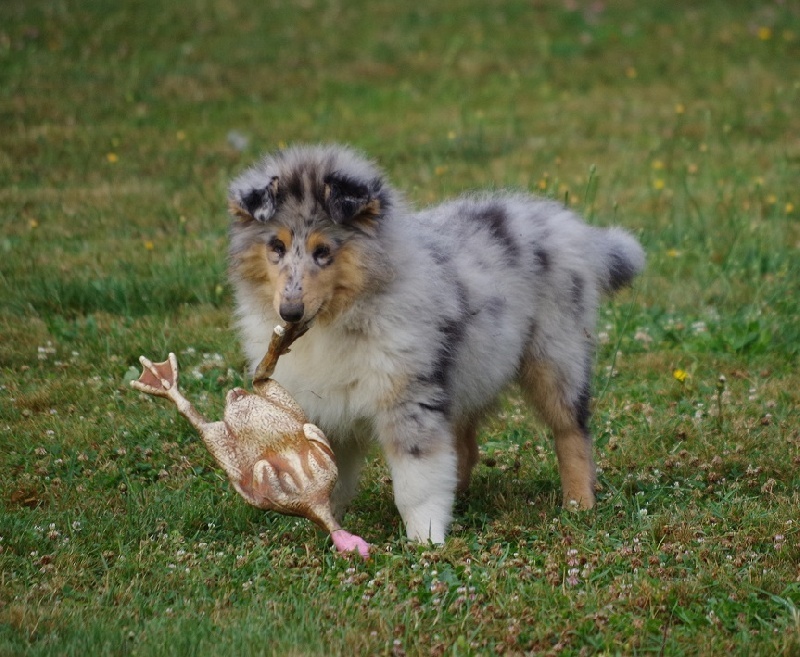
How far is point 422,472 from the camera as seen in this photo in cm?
491

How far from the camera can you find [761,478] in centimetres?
578

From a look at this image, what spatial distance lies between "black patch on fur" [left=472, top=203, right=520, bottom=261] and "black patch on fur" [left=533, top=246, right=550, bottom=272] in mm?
118

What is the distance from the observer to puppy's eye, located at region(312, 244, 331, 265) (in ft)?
15.6

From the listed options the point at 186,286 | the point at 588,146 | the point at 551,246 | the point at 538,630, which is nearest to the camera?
the point at 538,630

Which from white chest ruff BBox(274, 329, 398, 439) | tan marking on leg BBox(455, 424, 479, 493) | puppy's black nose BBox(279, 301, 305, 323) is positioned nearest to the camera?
puppy's black nose BBox(279, 301, 305, 323)

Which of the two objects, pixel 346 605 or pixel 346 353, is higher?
pixel 346 353

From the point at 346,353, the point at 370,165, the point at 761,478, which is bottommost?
the point at 761,478

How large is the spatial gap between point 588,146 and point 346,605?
28.6ft

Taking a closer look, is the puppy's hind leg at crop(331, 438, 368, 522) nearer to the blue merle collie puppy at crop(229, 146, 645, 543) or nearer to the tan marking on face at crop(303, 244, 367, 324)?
the blue merle collie puppy at crop(229, 146, 645, 543)

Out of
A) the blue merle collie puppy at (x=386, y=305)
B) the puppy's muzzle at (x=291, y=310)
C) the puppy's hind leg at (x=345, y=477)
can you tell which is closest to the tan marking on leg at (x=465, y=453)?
the blue merle collie puppy at (x=386, y=305)

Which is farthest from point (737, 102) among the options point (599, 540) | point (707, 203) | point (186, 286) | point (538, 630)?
point (538, 630)

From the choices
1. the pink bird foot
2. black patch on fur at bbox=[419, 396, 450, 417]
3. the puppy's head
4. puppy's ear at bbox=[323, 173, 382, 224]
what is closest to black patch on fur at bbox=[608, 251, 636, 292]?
black patch on fur at bbox=[419, 396, 450, 417]

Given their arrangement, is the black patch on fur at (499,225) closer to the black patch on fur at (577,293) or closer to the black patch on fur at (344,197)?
the black patch on fur at (577,293)

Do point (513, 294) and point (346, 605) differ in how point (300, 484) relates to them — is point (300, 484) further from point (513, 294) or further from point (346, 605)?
point (513, 294)
